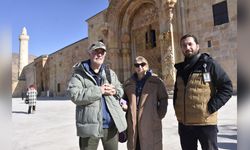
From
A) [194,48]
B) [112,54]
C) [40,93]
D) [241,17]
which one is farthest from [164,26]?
[40,93]

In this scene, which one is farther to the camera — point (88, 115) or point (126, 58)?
point (126, 58)

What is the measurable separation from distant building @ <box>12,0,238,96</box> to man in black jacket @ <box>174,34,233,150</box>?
7.89m

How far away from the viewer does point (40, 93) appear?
3309cm

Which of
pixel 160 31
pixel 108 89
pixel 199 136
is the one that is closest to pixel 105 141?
pixel 108 89

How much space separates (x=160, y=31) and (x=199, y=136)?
1072 centimetres

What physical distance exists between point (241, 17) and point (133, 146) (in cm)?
206

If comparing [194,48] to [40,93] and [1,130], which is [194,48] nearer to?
[1,130]

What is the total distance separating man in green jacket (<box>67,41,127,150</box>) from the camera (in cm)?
221

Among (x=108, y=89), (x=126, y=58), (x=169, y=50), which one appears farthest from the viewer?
(x=126, y=58)

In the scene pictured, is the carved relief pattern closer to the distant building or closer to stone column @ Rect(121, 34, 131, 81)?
the distant building

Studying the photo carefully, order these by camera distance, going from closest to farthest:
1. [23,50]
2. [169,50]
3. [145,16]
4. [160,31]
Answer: [169,50] < [160,31] < [145,16] < [23,50]

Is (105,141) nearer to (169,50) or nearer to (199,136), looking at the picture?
(199,136)

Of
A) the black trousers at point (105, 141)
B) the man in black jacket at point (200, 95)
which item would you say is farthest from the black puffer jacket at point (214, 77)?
the black trousers at point (105, 141)

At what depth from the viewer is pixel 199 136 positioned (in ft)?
7.40
